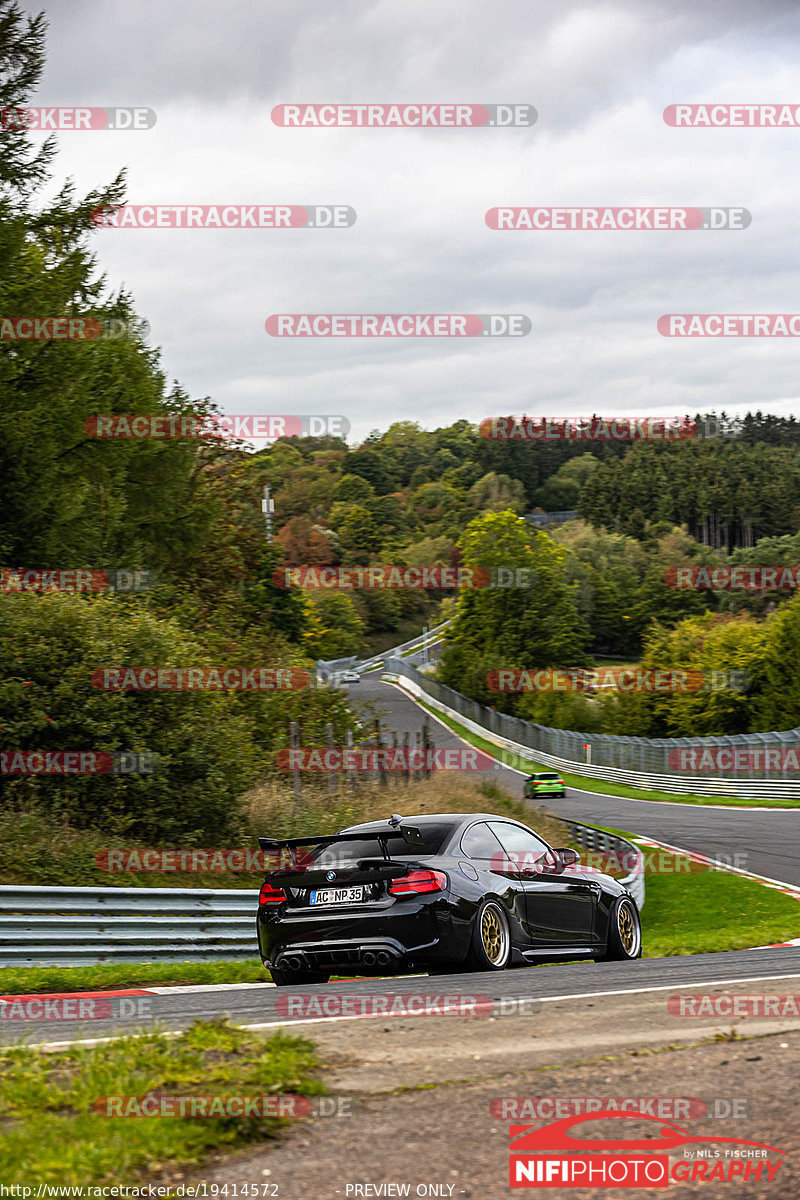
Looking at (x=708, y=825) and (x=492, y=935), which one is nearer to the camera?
(x=492, y=935)

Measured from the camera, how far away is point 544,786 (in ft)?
151

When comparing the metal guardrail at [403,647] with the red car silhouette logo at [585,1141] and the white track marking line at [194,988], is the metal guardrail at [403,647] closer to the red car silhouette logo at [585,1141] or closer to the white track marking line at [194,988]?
the white track marking line at [194,988]

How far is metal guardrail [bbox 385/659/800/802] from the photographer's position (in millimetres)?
44750

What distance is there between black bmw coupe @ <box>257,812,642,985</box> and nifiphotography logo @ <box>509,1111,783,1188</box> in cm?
463

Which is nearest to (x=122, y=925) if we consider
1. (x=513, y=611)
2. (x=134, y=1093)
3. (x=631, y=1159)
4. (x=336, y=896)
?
(x=336, y=896)

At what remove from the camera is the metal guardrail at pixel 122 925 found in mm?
11203

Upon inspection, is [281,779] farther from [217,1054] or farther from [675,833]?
[217,1054]

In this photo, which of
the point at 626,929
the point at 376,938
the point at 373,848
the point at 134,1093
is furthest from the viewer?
A: the point at 626,929

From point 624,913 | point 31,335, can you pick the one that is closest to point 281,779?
point 31,335

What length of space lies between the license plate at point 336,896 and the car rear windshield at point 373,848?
24 centimetres

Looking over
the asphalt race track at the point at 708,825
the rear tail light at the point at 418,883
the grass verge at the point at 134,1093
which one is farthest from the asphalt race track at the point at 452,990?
the asphalt race track at the point at 708,825

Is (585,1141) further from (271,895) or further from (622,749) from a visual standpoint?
(622,749)

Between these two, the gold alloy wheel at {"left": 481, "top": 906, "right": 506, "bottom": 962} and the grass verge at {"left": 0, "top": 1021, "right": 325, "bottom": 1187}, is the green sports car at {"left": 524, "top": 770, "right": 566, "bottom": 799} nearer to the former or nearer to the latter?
the gold alloy wheel at {"left": 481, "top": 906, "right": 506, "bottom": 962}

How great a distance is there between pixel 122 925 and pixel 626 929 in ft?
15.8
